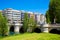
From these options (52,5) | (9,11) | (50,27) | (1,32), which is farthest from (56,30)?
(9,11)

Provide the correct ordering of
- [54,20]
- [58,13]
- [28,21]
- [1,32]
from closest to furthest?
[1,32] < [58,13] < [54,20] < [28,21]

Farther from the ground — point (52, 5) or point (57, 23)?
point (52, 5)

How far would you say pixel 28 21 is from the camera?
7725 centimetres

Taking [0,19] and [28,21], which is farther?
[28,21]

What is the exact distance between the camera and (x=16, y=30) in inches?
3214

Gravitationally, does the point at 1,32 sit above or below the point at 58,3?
below

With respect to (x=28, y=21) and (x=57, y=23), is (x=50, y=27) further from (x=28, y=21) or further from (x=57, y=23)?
(x=28, y=21)

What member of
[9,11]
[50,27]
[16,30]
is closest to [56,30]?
[50,27]

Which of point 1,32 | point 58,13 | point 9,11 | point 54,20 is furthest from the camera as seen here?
point 9,11

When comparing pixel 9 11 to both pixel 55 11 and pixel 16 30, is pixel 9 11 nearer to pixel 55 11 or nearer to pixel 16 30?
pixel 16 30

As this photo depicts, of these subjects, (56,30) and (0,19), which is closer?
(0,19)

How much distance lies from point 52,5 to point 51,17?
409 cm

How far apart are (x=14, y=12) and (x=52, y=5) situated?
11644cm

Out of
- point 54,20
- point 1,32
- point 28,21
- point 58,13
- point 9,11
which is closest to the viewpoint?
point 1,32
